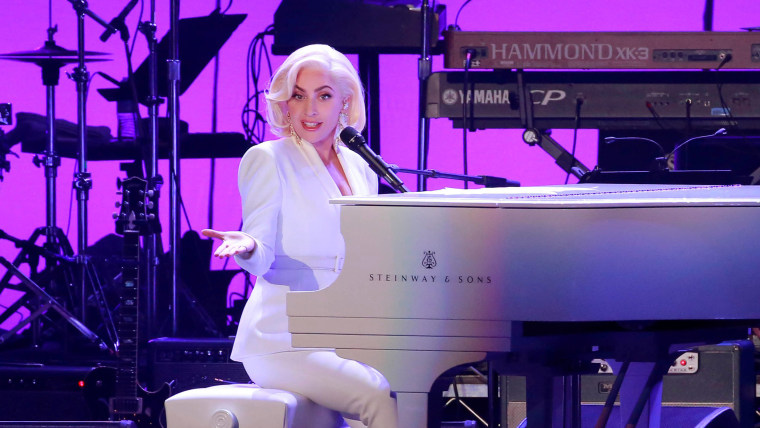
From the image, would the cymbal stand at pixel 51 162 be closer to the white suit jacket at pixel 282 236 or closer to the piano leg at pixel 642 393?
the white suit jacket at pixel 282 236

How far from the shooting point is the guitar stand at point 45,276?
4301 mm

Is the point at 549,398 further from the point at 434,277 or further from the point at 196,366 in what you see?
the point at 196,366

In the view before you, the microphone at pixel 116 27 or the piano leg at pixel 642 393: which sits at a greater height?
the microphone at pixel 116 27

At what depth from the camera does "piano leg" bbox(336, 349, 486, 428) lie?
1.94 meters

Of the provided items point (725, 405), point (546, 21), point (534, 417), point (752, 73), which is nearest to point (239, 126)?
point (546, 21)

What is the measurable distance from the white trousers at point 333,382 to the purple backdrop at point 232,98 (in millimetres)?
2528

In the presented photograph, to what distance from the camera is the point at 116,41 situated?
518cm

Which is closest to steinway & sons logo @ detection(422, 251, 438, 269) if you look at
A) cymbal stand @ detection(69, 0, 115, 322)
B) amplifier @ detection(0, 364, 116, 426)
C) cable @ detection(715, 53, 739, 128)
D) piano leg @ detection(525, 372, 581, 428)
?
piano leg @ detection(525, 372, 581, 428)

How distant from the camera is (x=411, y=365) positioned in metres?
1.95

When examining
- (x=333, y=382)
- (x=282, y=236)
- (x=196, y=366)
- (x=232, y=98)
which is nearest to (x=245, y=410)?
(x=333, y=382)

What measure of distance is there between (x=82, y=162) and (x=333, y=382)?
249 centimetres

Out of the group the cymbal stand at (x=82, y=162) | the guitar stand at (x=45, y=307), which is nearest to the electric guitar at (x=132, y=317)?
the guitar stand at (x=45, y=307)

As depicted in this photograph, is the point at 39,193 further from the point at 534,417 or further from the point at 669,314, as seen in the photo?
the point at 669,314

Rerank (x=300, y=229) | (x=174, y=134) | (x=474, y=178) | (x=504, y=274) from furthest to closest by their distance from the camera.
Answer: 1. (x=174, y=134)
2. (x=474, y=178)
3. (x=300, y=229)
4. (x=504, y=274)
